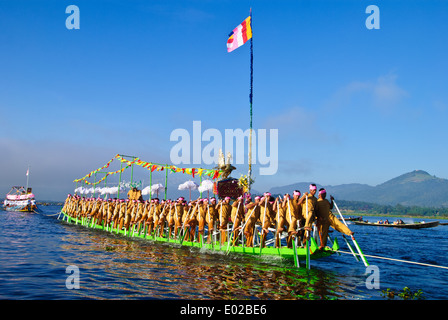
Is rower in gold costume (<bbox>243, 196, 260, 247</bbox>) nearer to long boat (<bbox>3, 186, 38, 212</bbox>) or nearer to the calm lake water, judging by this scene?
the calm lake water

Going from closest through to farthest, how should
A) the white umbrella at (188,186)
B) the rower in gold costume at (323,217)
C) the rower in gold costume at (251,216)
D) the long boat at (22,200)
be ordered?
the rower in gold costume at (323,217) → the rower in gold costume at (251,216) → the white umbrella at (188,186) → the long boat at (22,200)

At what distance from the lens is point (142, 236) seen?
27188mm

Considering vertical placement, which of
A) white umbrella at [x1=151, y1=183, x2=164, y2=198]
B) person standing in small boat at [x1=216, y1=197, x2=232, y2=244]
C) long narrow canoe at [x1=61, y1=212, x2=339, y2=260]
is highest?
white umbrella at [x1=151, y1=183, x2=164, y2=198]

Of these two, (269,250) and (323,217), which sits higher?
(323,217)

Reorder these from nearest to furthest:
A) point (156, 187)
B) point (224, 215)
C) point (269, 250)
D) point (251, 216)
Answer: point (269, 250), point (251, 216), point (224, 215), point (156, 187)

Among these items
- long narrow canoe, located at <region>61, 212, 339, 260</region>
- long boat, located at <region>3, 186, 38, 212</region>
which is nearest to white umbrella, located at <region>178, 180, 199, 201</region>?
long narrow canoe, located at <region>61, 212, 339, 260</region>

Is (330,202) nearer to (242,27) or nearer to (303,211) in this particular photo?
(303,211)

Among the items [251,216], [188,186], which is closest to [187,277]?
[251,216]

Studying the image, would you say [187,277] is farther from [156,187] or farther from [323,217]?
[156,187]

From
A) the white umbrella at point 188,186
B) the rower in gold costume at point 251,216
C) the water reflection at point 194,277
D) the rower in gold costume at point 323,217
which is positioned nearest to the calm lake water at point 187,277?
the water reflection at point 194,277

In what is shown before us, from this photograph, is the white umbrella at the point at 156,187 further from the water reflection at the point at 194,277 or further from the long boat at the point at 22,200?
the long boat at the point at 22,200

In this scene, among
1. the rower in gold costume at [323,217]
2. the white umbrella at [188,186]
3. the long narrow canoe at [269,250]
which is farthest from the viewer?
the white umbrella at [188,186]

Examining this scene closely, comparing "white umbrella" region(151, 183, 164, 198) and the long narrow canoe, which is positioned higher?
"white umbrella" region(151, 183, 164, 198)
